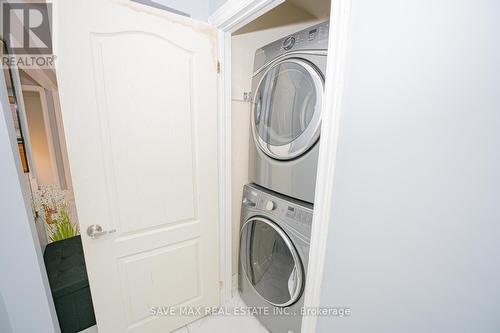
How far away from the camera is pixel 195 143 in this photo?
1.27 m

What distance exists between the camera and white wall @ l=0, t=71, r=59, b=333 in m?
0.78

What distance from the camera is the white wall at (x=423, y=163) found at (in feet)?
1.46

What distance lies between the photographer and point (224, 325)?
1.48m

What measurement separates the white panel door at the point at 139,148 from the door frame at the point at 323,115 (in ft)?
0.28

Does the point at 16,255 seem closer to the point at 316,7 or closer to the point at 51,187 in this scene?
the point at 51,187

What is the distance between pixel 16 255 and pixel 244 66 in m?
1.69

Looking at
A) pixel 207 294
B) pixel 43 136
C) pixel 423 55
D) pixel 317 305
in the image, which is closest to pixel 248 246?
pixel 207 294

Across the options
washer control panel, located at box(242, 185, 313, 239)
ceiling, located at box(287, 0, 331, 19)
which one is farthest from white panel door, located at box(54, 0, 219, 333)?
ceiling, located at box(287, 0, 331, 19)

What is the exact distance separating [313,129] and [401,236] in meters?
0.61

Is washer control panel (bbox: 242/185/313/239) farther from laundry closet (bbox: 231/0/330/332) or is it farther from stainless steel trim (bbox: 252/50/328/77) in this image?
stainless steel trim (bbox: 252/50/328/77)

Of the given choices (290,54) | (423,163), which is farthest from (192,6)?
(423,163)

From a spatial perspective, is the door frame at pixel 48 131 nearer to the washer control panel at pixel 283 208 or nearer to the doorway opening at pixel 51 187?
the doorway opening at pixel 51 187

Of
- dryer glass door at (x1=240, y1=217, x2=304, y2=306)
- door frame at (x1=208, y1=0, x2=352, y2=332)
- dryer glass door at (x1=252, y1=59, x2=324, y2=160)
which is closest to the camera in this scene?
door frame at (x1=208, y1=0, x2=352, y2=332)

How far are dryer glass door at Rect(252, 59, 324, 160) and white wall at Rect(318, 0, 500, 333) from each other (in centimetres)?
38
